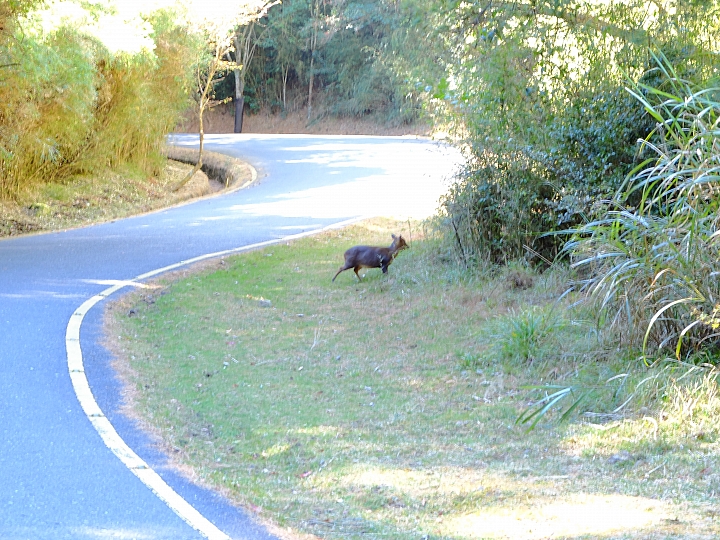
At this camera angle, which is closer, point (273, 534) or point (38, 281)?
point (273, 534)

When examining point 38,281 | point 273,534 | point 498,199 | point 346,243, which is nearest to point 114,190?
point 346,243

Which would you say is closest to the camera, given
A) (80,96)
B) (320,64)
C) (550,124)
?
(550,124)

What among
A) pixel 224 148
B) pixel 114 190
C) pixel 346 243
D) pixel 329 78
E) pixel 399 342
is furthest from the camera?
pixel 329 78

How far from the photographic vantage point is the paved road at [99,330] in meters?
5.09

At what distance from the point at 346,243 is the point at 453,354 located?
22.8 feet

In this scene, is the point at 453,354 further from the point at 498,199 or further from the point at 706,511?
the point at 706,511

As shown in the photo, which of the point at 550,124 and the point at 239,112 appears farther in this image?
the point at 239,112

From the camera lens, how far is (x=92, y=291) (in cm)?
1145

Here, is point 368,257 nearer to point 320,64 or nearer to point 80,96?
point 80,96

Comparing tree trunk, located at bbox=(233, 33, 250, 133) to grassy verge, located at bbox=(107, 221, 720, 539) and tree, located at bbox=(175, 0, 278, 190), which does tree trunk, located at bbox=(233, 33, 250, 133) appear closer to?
tree, located at bbox=(175, 0, 278, 190)

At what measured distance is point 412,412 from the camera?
7258 mm

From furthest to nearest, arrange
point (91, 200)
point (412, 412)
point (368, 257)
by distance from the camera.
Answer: point (91, 200) → point (368, 257) → point (412, 412)

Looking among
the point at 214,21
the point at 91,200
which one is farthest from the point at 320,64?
the point at 91,200

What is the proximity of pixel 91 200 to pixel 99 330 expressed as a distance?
13109mm
